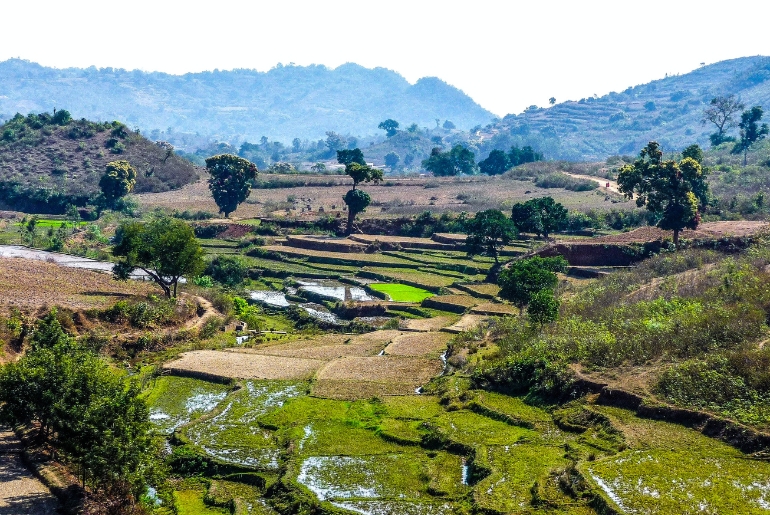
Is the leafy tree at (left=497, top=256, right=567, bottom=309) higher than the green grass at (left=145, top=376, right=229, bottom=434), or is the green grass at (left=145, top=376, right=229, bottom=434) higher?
the leafy tree at (left=497, top=256, right=567, bottom=309)

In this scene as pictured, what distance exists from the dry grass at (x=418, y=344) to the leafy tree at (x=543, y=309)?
14.7 feet

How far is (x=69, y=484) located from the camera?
21141mm

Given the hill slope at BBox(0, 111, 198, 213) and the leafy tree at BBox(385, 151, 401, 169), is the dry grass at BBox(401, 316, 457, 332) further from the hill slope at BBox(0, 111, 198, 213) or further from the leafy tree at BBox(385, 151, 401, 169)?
the leafy tree at BBox(385, 151, 401, 169)

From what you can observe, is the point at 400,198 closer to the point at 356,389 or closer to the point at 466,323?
the point at 466,323

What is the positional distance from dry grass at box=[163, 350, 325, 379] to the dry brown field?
120ft

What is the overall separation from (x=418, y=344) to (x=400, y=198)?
4534cm

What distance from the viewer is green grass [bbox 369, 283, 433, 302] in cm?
4796

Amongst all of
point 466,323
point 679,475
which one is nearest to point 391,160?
point 466,323

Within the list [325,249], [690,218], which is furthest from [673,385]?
[325,249]

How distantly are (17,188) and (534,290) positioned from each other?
57.5 meters

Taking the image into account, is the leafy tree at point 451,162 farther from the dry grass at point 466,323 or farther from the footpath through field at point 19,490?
the footpath through field at point 19,490

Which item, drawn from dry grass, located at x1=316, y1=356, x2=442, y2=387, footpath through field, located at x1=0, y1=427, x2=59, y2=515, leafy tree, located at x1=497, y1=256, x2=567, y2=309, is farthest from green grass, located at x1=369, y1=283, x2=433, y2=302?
footpath through field, located at x1=0, y1=427, x2=59, y2=515

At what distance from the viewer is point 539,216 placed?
56.9 m

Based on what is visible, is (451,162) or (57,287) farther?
(451,162)
